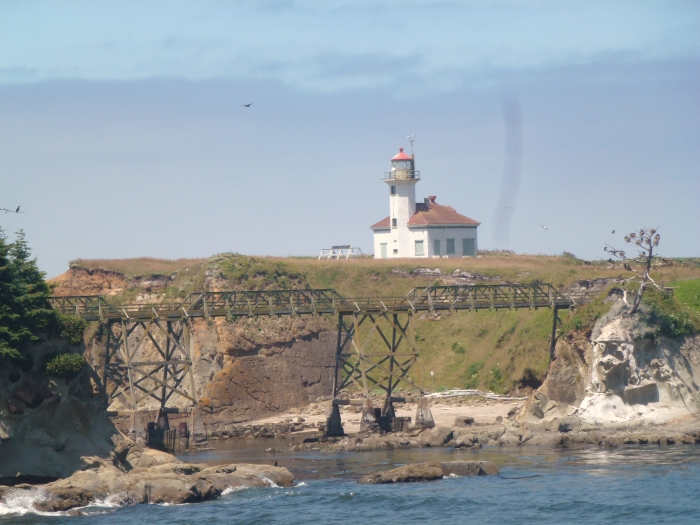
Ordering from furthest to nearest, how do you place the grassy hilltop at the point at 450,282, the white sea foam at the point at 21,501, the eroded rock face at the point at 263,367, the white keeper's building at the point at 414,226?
the white keeper's building at the point at 414,226 < the grassy hilltop at the point at 450,282 < the eroded rock face at the point at 263,367 < the white sea foam at the point at 21,501

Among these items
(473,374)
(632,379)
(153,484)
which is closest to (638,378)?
(632,379)

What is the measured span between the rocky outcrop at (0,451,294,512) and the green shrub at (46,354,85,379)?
3.89 metres

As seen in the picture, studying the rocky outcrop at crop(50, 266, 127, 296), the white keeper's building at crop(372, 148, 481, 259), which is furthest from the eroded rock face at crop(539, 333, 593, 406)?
the rocky outcrop at crop(50, 266, 127, 296)

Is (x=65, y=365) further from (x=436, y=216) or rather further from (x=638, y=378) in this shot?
(x=436, y=216)

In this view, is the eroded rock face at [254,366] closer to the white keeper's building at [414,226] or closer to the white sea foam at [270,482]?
the white keeper's building at [414,226]

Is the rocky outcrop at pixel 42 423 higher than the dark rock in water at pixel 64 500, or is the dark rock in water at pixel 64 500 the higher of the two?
the rocky outcrop at pixel 42 423

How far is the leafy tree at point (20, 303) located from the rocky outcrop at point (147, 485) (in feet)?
18.3

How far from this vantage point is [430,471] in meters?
41.9

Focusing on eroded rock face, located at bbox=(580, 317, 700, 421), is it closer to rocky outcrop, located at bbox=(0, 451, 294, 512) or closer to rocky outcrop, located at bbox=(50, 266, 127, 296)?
rocky outcrop, located at bbox=(0, 451, 294, 512)

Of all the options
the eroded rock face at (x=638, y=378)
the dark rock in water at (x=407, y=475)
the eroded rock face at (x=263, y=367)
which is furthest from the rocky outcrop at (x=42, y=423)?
the eroded rock face at (x=638, y=378)

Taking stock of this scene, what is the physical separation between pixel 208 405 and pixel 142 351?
10228 millimetres

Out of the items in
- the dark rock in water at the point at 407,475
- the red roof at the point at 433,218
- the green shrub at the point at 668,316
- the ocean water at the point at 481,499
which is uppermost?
the red roof at the point at 433,218

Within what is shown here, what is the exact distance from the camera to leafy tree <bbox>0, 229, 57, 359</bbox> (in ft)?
135

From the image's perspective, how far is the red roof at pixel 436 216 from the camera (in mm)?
88188
